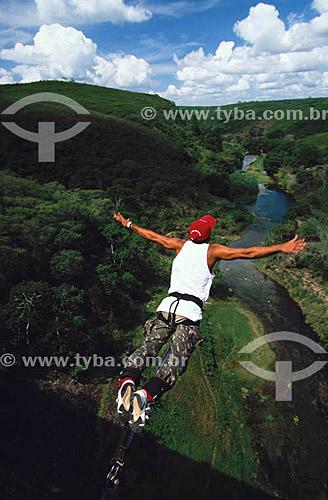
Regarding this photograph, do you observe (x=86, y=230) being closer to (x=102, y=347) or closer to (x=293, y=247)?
(x=102, y=347)

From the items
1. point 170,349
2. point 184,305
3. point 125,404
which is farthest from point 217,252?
point 125,404

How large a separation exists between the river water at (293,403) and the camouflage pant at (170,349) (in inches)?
425

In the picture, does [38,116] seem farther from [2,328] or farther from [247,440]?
[247,440]

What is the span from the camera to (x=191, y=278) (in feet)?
13.4

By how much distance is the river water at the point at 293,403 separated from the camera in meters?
11.3

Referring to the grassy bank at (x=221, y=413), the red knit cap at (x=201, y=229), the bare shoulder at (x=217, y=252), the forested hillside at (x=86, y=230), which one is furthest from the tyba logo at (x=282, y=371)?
the red knit cap at (x=201, y=229)

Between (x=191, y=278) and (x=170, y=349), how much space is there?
3.26 feet

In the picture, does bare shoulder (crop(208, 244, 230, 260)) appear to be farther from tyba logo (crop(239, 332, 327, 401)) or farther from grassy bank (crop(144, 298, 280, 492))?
tyba logo (crop(239, 332, 327, 401))

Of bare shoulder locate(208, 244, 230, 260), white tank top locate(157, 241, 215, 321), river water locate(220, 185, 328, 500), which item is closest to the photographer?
bare shoulder locate(208, 244, 230, 260)

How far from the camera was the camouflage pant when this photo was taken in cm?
376

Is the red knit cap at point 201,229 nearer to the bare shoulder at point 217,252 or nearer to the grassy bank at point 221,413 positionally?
the bare shoulder at point 217,252

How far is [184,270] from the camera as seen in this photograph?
→ 4.15 metres

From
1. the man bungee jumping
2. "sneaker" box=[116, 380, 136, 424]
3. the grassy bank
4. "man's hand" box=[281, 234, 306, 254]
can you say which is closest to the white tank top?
the man bungee jumping

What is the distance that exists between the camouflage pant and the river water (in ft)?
35.4
